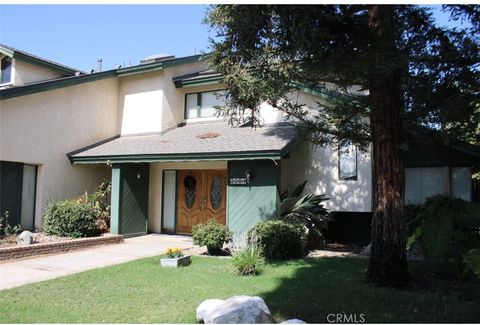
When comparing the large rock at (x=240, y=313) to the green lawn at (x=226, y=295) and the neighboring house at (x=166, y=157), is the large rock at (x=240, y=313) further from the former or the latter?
the neighboring house at (x=166, y=157)

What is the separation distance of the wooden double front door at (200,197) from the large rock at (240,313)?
10.1 m

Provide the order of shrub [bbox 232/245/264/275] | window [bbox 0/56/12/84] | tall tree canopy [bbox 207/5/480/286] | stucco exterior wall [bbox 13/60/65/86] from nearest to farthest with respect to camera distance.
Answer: tall tree canopy [bbox 207/5/480/286]
shrub [bbox 232/245/264/275]
stucco exterior wall [bbox 13/60/65/86]
window [bbox 0/56/12/84]

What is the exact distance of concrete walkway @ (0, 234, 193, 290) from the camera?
8966mm

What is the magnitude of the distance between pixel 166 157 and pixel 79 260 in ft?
14.6

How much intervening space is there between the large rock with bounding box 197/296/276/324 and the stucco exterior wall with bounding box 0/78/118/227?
35.4ft

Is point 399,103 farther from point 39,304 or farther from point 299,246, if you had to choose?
point 39,304

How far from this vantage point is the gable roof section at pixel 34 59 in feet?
53.2

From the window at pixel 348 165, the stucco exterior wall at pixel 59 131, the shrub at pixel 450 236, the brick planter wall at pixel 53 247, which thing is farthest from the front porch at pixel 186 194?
the shrub at pixel 450 236

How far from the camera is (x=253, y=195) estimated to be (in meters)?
13.2

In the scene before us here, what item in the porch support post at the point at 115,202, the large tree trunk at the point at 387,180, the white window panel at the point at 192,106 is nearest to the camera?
the large tree trunk at the point at 387,180

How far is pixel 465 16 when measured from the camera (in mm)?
7535

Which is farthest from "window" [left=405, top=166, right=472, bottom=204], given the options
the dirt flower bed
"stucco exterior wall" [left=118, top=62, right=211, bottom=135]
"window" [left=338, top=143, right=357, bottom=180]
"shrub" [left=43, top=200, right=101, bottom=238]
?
the dirt flower bed

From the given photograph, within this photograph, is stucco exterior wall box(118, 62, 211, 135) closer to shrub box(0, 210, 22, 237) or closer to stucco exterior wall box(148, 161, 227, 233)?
stucco exterior wall box(148, 161, 227, 233)

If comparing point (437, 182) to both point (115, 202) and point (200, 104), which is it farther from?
point (115, 202)
